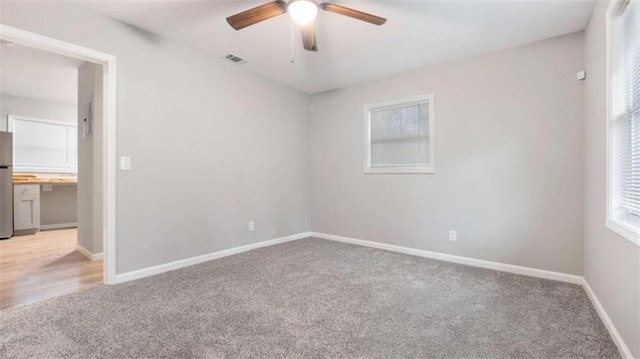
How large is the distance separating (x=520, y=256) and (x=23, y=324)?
4.09 m

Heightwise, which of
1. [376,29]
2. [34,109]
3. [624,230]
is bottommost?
[624,230]

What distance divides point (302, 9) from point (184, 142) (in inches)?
75.9

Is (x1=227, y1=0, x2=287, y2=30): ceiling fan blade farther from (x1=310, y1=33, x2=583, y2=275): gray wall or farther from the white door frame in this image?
(x1=310, y1=33, x2=583, y2=275): gray wall

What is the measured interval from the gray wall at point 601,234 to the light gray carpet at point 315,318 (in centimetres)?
21

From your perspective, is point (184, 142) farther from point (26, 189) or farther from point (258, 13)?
point (26, 189)

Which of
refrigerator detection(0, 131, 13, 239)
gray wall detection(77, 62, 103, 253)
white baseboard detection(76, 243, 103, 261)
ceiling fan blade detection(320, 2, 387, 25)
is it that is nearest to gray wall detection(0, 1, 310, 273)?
gray wall detection(77, 62, 103, 253)

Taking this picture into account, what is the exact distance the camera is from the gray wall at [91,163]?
3.44 meters

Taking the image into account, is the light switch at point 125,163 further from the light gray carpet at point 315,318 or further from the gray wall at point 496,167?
the gray wall at point 496,167

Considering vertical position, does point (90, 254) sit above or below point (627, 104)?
below

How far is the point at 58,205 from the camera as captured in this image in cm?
564

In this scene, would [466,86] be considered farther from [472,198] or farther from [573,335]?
[573,335]

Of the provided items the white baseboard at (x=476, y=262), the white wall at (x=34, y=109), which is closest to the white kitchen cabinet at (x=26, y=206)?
the white wall at (x=34, y=109)

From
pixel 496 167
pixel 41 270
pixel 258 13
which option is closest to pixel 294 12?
pixel 258 13

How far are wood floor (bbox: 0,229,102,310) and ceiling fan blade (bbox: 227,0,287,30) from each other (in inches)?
101
